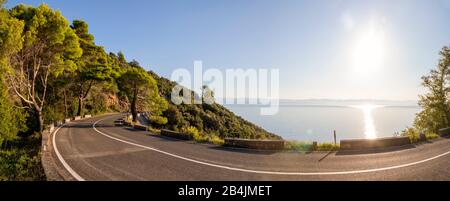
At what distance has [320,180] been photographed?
686 centimetres

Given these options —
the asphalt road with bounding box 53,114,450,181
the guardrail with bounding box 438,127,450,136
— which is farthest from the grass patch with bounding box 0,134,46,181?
the guardrail with bounding box 438,127,450,136

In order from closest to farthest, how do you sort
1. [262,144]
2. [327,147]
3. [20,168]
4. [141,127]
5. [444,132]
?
[20,168], [327,147], [262,144], [444,132], [141,127]

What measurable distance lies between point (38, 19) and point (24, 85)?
582cm

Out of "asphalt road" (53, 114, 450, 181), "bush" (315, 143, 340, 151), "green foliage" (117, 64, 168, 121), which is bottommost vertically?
"asphalt road" (53, 114, 450, 181)

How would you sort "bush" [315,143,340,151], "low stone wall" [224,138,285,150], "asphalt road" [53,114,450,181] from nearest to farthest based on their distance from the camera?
1. "asphalt road" [53,114,450,181]
2. "bush" [315,143,340,151]
3. "low stone wall" [224,138,285,150]

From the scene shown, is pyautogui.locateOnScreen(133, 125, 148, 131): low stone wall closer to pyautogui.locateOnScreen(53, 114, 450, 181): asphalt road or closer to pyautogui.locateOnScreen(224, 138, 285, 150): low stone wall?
pyautogui.locateOnScreen(53, 114, 450, 181): asphalt road

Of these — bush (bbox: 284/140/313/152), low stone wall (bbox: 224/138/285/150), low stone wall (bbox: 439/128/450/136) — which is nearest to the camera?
bush (bbox: 284/140/313/152)

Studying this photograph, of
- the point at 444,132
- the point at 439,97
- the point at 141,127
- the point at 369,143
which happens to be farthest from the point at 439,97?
the point at 141,127

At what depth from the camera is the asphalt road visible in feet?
23.7

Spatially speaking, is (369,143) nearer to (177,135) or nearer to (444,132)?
(444,132)

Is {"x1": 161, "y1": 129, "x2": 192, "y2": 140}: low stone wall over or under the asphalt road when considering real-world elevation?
over

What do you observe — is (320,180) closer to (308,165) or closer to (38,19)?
(308,165)

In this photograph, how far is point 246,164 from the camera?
8.79 meters
